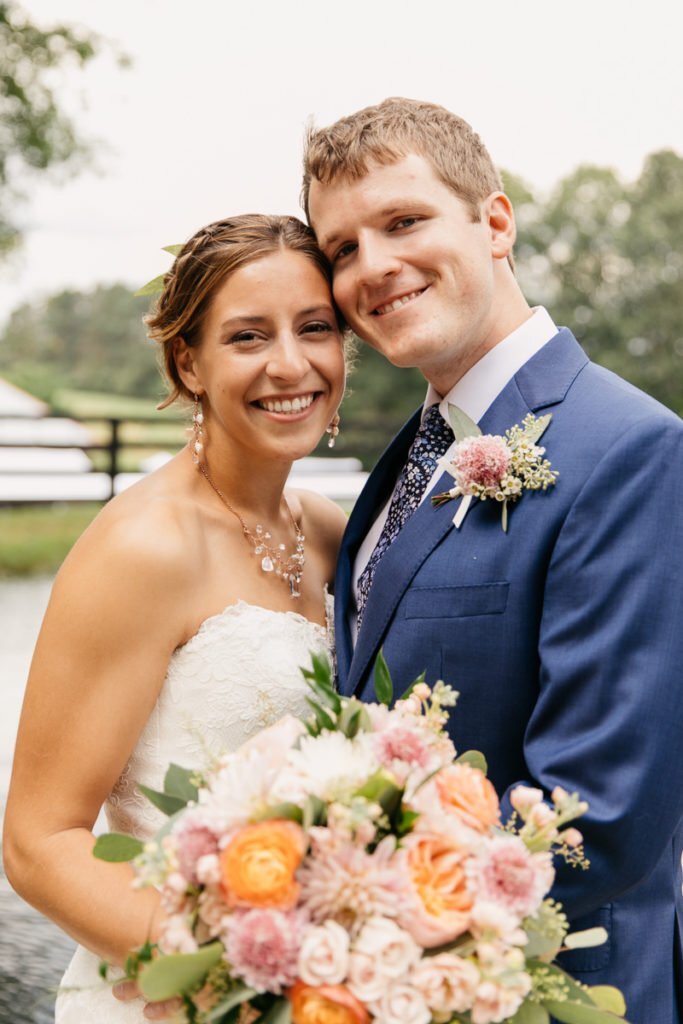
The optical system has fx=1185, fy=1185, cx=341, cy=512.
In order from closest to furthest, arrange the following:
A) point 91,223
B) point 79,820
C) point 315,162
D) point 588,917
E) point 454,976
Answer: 1. point 454,976
2. point 588,917
3. point 79,820
4. point 315,162
5. point 91,223

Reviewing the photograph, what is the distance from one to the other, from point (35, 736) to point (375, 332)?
126 centimetres

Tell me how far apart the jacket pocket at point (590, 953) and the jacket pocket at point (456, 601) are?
64 centimetres

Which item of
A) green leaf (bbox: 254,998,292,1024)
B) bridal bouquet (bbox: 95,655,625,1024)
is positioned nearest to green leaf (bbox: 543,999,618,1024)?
bridal bouquet (bbox: 95,655,625,1024)

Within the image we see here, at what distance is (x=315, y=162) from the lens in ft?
9.70

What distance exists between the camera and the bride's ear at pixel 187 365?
124 inches

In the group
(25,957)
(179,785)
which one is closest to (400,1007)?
(179,785)

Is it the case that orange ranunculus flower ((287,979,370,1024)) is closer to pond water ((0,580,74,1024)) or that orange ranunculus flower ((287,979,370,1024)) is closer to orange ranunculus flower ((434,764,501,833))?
orange ranunculus flower ((434,764,501,833))

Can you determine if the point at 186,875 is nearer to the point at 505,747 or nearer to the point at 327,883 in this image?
the point at 327,883

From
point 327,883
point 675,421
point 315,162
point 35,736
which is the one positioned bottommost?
point 35,736

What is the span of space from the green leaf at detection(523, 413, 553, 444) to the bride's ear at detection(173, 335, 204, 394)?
1.00 m

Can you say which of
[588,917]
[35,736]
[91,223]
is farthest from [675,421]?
[91,223]

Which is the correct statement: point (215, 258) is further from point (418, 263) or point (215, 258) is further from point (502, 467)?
point (502, 467)

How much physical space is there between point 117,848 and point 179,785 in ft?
0.46

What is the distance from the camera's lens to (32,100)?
1536 centimetres
